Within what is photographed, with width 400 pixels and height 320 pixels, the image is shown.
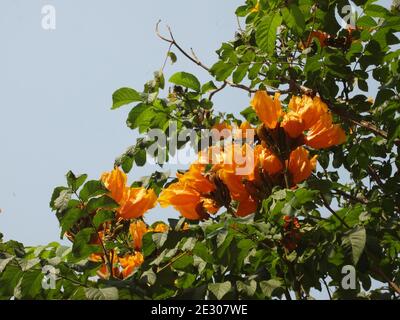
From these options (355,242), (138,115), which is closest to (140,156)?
(138,115)

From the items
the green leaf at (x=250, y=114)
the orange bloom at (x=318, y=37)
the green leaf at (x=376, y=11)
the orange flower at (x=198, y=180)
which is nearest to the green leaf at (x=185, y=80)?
the green leaf at (x=250, y=114)

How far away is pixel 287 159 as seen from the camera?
175cm

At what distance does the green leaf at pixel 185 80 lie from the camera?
2352 millimetres

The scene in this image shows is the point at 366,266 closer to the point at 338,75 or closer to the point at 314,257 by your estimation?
the point at 314,257

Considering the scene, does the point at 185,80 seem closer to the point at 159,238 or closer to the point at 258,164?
the point at 258,164

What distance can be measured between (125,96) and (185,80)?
31 cm

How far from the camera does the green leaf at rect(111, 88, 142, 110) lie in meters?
2.22

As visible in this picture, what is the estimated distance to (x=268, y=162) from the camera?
1.71 metres

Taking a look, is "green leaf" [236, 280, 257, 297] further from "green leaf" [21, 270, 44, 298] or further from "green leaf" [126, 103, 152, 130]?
"green leaf" [126, 103, 152, 130]

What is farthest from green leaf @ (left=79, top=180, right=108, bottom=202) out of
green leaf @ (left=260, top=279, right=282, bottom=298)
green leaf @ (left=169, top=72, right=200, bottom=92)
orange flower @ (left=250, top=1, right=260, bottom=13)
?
orange flower @ (left=250, top=1, right=260, bottom=13)

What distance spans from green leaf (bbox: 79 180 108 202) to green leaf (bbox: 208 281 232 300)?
48 centimetres

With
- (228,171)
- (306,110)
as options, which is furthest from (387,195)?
(228,171)

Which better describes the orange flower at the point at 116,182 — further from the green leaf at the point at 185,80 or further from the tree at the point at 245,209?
the green leaf at the point at 185,80
